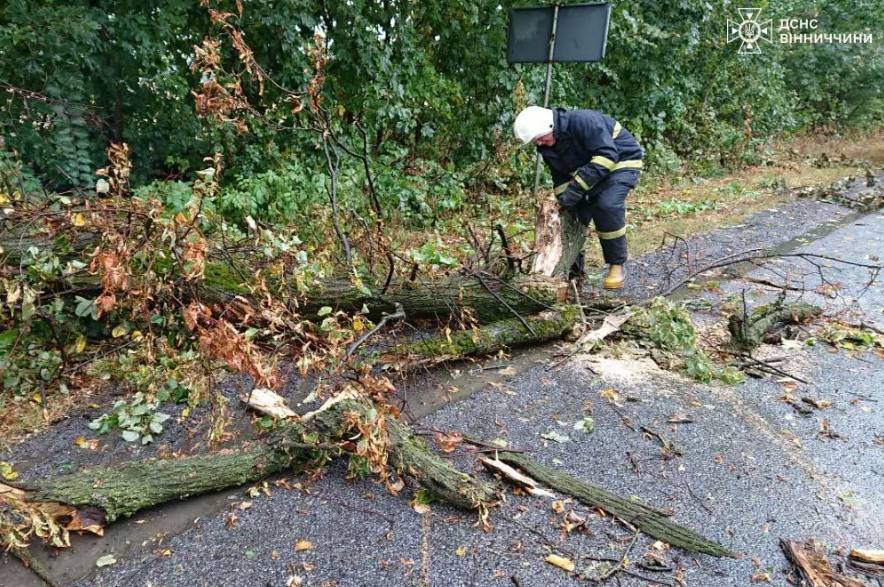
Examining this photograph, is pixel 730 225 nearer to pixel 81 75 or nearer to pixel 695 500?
pixel 695 500

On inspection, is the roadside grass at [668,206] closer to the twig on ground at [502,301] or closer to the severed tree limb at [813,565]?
the twig on ground at [502,301]

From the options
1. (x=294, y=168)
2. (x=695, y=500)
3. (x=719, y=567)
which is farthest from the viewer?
(x=294, y=168)

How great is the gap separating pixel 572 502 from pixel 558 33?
5354 mm

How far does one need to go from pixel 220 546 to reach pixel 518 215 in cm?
591

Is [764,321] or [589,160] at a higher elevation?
[589,160]

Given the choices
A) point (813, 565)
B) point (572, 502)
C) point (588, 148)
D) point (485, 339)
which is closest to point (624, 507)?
point (572, 502)

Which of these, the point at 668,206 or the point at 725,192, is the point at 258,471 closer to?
the point at 668,206

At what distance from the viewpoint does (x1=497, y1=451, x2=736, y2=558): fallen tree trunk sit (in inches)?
79.5

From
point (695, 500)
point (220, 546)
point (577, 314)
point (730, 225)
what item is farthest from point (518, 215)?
point (220, 546)

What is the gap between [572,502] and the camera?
2.23m

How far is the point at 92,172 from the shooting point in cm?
468

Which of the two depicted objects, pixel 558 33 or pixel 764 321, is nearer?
pixel 764 321

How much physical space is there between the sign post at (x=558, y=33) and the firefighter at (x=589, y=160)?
1.78 metres

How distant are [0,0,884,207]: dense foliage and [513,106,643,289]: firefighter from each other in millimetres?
1910
